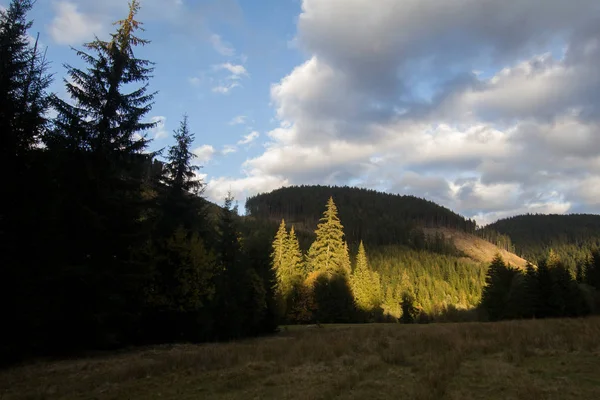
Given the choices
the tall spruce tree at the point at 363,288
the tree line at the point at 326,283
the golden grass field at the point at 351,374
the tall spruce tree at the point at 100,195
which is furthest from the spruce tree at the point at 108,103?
the tall spruce tree at the point at 363,288

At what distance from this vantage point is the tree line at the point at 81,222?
14.7m

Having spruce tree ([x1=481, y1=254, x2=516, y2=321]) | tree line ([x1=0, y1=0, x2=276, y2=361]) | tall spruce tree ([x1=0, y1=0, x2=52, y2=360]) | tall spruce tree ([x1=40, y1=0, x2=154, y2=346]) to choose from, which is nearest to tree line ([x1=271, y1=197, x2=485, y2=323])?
spruce tree ([x1=481, y1=254, x2=516, y2=321])

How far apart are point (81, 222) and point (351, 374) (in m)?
14.1

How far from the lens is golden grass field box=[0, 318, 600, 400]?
7.95m

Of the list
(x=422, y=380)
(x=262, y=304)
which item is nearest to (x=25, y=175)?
(x=422, y=380)

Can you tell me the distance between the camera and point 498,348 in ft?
42.5

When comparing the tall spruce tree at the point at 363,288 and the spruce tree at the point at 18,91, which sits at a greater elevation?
the spruce tree at the point at 18,91

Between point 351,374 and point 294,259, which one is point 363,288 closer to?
point 294,259

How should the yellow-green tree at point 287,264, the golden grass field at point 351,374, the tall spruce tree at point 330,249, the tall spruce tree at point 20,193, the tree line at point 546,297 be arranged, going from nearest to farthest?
the golden grass field at point 351,374, the tall spruce tree at point 20,193, the tree line at point 546,297, the yellow-green tree at point 287,264, the tall spruce tree at point 330,249

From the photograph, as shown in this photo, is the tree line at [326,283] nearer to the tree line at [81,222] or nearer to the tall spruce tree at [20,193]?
the tree line at [81,222]

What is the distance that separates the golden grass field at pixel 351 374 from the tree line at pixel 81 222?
9.93 ft

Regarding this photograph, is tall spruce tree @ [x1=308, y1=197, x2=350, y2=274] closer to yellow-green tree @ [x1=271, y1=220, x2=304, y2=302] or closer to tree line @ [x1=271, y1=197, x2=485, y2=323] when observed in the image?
tree line @ [x1=271, y1=197, x2=485, y2=323]

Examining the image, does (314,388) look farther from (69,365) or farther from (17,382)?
(69,365)

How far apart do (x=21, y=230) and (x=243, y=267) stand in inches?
734
